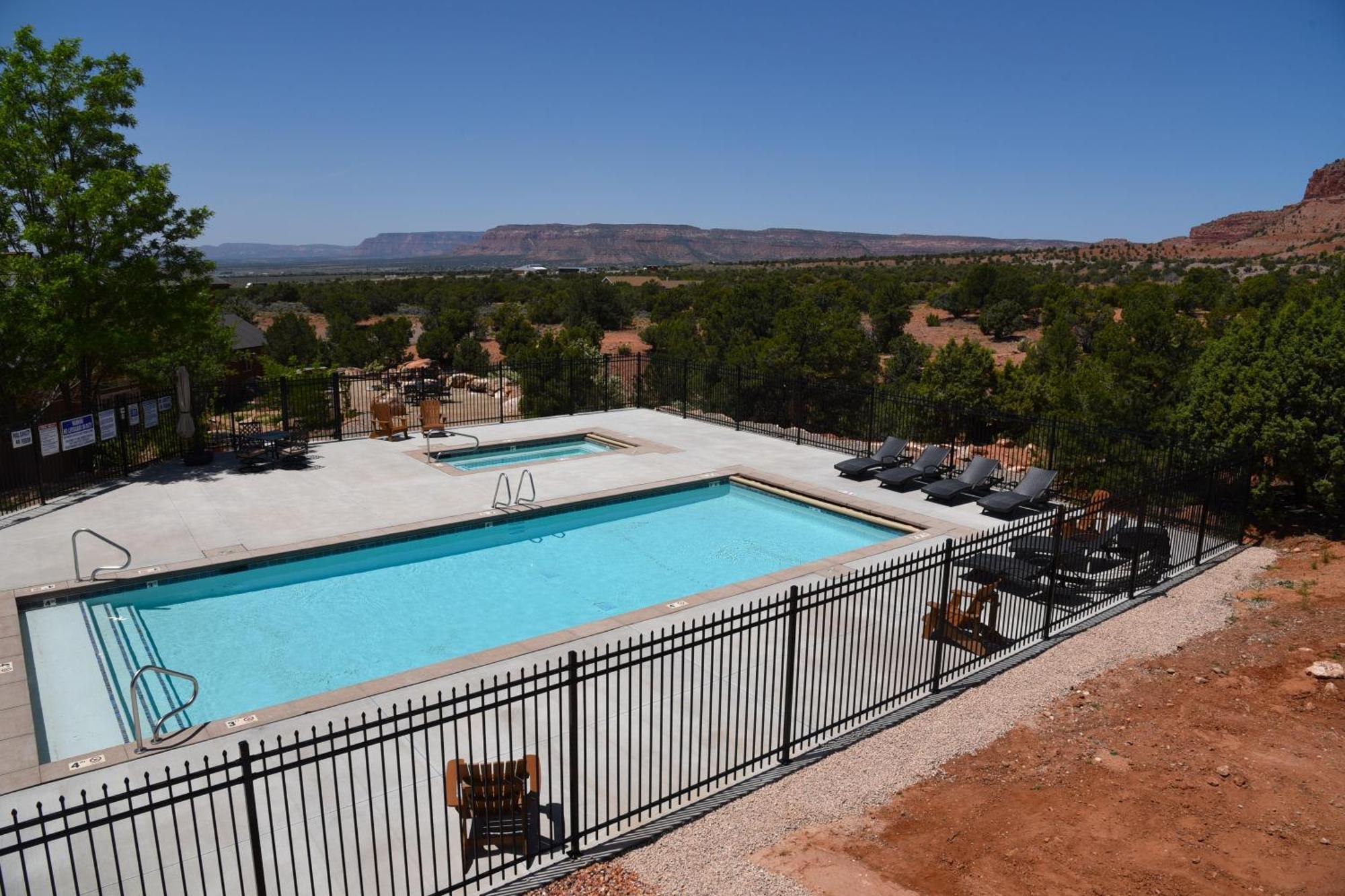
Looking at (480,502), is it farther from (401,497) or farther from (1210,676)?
(1210,676)

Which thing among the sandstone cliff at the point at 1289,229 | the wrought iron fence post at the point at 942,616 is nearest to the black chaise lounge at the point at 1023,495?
the wrought iron fence post at the point at 942,616

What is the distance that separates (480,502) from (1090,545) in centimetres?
960

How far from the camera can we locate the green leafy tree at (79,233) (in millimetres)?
15297

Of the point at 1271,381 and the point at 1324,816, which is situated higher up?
the point at 1271,381

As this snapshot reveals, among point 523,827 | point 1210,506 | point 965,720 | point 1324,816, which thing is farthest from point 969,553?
point 1210,506

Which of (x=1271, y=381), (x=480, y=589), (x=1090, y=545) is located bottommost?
(x=480, y=589)

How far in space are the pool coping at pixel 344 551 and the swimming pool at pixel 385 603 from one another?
0.18 metres

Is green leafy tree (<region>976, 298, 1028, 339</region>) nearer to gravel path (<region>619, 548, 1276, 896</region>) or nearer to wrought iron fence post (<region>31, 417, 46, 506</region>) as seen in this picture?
gravel path (<region>619, 548, 1276, 896</region>)

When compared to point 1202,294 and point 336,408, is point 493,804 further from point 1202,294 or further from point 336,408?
point 1202,294

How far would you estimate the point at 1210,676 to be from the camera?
346 inches

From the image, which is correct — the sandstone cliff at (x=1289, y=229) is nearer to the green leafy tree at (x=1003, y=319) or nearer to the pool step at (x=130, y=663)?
the green leafy tree at (x=1003, y=319)

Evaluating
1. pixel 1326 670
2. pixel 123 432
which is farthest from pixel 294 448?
pixel 1326 670

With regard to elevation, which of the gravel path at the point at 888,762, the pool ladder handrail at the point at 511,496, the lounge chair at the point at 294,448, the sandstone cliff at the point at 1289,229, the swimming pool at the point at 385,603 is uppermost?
the sandstone cliff at the point at 1289,229

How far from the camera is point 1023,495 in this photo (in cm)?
1455
